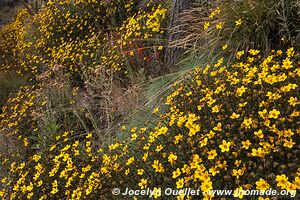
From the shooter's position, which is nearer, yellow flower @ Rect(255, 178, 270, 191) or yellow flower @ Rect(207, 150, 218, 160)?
yellow flower @ Rect(255, 178, 270, 191)

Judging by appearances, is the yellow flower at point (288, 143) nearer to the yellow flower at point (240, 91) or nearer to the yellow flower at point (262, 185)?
the yellow flower at point (262, 185)

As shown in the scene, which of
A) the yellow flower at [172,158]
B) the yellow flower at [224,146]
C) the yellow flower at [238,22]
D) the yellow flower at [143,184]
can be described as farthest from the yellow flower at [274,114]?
the yellow flower at [238,22]

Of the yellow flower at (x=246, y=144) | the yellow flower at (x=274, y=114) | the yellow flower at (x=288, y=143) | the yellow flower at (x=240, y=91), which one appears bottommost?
the yellow flower at (x=246, y=144)

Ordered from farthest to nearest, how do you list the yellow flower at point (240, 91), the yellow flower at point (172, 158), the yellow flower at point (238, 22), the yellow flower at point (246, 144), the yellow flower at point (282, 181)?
the yellow flower at point (238, 22)
the yellow flower at point (240, 91)
the yellow flower at point (172, 158)
the yellow flower at point (246, 144)
the yellow flower at point (282, 181)

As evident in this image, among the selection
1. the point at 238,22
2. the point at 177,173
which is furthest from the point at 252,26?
the point at 177,173

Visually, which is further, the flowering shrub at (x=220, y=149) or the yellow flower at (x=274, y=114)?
the yellow flower at (x=274, y=114)

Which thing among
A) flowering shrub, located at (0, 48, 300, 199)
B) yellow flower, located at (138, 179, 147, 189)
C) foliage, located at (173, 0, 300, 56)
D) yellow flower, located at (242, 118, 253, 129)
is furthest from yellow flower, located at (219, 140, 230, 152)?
foliage, located at (173, 0, 300, 56)

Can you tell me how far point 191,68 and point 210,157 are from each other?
2.04 metres

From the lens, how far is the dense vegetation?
211cm

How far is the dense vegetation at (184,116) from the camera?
2.11 metres

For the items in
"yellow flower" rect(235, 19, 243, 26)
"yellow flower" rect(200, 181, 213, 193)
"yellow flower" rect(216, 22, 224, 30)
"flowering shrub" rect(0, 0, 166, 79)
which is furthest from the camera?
"flowering shrub" rect(0, 0, 166, 79)

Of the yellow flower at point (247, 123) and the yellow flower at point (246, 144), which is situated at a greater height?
the yellow flower at point (247, 123)

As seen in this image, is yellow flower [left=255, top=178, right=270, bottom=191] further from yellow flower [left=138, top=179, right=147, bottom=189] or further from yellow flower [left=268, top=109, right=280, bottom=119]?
yellow flower [left=138, top=179, right=147, bottom=189]

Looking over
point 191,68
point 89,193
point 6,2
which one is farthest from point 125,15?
point 6,2
